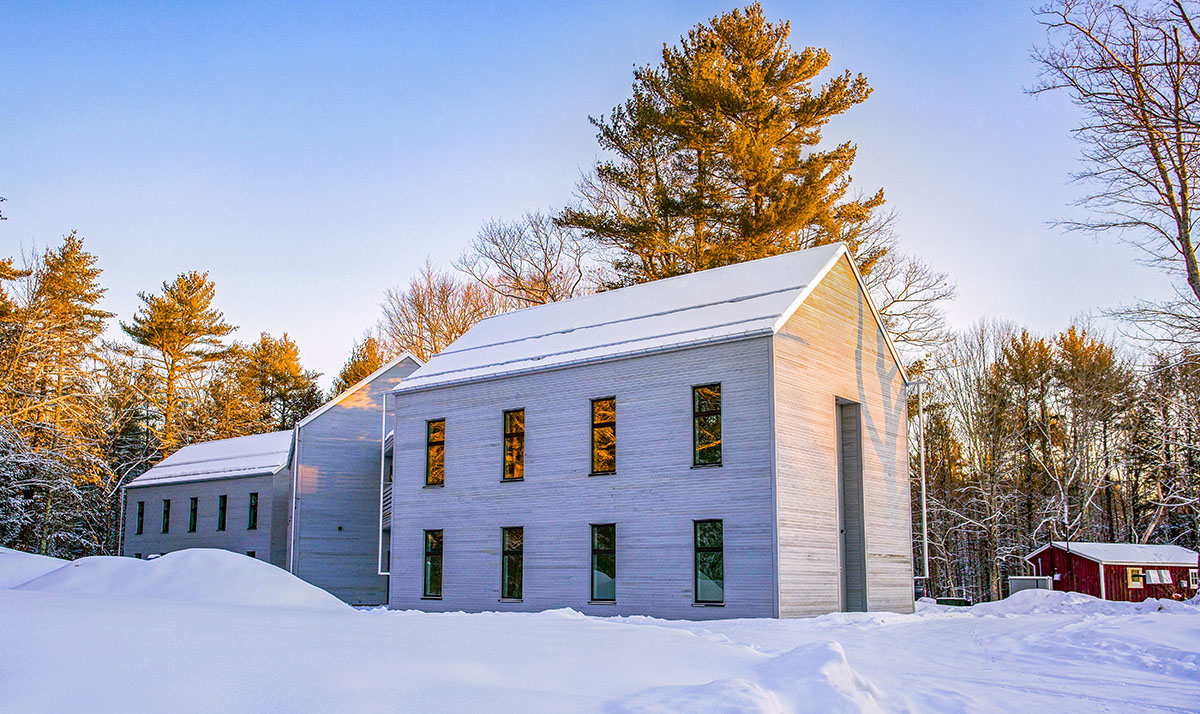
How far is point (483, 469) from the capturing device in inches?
854

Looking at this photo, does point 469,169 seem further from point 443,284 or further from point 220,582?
point 443,284

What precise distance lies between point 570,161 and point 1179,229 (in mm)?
→ 19948

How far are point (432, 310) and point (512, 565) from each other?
2192cm

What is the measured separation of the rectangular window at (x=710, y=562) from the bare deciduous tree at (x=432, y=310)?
22.6 meters

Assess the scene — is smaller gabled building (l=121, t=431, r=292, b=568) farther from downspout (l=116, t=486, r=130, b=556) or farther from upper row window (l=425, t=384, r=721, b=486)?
upper row window (l=425, t=384, r=721, b=486)

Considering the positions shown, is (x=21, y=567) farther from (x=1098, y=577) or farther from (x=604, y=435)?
(x=1098, y=577)

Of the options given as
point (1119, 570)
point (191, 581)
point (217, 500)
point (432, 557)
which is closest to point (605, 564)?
point (432, 557)

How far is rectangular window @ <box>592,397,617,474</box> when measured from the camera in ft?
64.5

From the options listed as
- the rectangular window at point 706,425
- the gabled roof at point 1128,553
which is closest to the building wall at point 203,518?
the rectangular window at point 706,425

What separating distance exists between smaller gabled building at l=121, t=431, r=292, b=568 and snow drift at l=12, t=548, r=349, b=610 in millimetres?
21508

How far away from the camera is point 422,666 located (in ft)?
16.9

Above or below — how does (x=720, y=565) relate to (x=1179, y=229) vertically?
below

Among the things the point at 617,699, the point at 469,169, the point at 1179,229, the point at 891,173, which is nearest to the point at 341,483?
the point at 469,169

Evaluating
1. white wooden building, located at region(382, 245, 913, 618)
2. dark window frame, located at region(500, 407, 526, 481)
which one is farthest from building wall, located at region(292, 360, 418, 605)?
dark window frame, located at region(500, 407, 526, 481)
